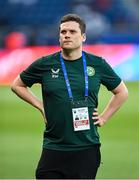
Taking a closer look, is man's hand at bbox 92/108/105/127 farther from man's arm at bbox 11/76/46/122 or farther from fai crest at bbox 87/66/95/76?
man's arm at bbox 11/76/46/122

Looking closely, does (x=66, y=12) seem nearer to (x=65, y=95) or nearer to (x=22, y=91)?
(x=22, y=91)

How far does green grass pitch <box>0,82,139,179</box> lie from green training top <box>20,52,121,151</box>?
2462mm

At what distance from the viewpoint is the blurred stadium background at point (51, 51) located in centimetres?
774

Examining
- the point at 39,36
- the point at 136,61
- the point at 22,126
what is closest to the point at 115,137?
the point at 22,126

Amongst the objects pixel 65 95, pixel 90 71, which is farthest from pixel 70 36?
pixel 65 95

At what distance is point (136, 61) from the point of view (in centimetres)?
1580

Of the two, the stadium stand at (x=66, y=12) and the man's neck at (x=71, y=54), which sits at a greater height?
the stadium stand at (x=66, y=12)

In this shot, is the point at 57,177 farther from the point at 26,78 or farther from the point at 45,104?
the point at 26,78

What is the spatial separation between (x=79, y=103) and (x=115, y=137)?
5.41m

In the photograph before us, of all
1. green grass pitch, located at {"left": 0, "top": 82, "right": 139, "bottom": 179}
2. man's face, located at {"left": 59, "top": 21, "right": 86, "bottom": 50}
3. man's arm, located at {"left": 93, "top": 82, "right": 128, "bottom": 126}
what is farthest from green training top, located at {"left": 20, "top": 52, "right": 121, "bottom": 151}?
green grass pitch, located at {"left": 0, "top": 82, "right": 139, "bottom": 179}

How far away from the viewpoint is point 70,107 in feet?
13.6

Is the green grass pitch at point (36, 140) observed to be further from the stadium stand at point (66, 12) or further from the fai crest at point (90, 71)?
the stadium stand at point (66, 12)

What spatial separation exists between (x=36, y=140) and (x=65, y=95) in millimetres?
5235

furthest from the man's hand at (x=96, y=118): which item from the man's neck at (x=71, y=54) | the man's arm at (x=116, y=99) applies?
the man's neck at (x=71, y=54)
